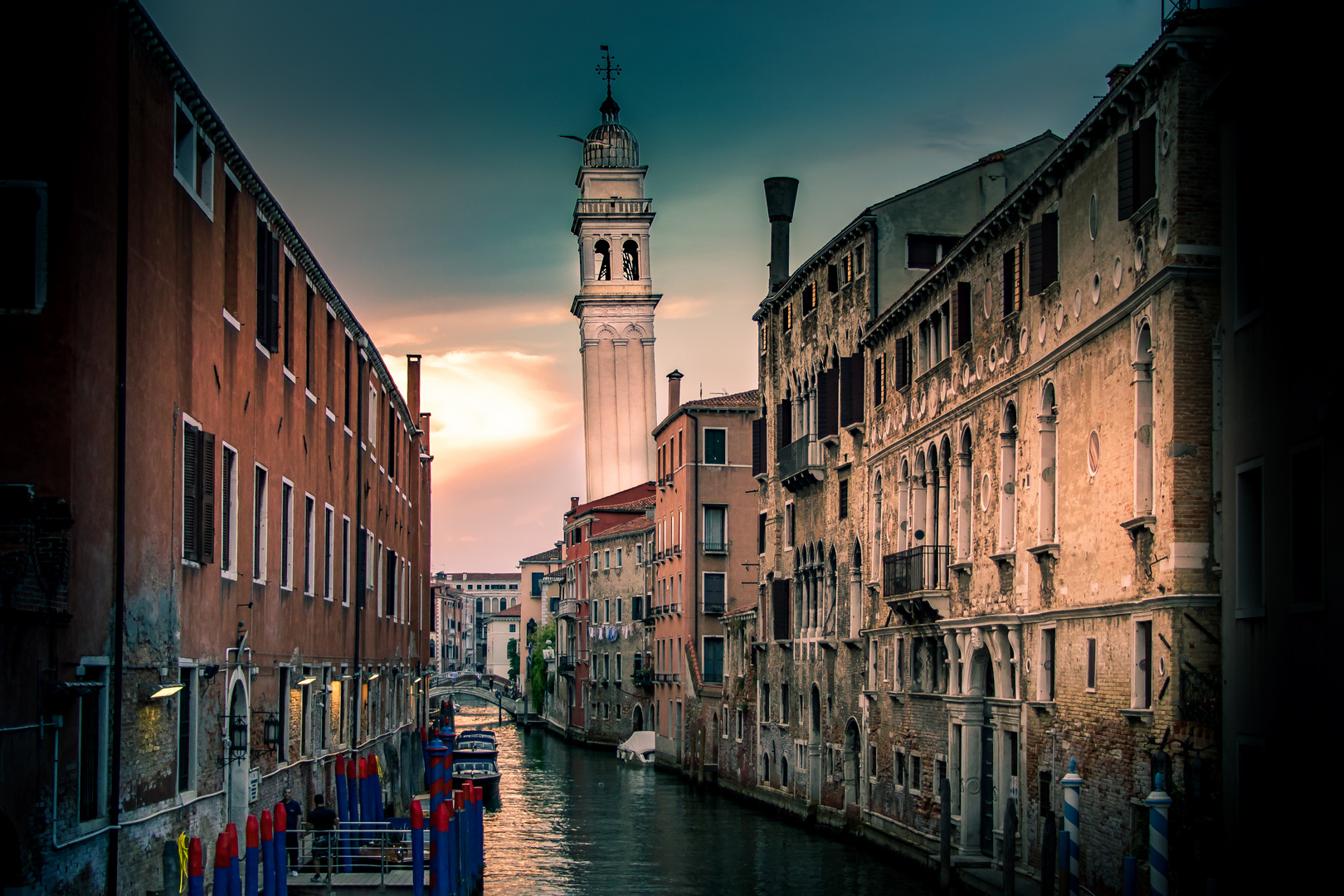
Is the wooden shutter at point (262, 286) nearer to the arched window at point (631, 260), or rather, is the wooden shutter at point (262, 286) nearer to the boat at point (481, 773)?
the boat at point (481, 773)

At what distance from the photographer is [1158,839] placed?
14.7 m

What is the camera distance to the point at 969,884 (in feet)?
71.2

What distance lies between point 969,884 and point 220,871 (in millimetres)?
11834

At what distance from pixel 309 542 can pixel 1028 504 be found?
33.5 feet

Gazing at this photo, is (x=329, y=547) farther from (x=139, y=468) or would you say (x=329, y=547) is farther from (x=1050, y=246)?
(x=1050, y=246)

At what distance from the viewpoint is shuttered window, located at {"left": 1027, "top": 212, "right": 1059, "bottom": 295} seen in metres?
19.6

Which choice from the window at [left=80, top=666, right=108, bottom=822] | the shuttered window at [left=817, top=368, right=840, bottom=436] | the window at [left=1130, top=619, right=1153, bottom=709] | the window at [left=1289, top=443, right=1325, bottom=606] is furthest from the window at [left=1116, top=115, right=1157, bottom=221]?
the shuttered window at [left=817, top=368, right=840, bottom=436]

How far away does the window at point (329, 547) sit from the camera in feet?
78.2

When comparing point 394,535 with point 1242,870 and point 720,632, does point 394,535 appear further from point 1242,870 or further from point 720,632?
point 1242,870

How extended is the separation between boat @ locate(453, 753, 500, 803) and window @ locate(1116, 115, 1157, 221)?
25480 mm

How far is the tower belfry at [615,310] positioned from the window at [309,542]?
203 ft

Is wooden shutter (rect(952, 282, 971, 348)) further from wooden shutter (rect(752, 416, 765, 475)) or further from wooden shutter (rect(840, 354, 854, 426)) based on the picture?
wooden shutter (rect(752, 416, 765, 475))

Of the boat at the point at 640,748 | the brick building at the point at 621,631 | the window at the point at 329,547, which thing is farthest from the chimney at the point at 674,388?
the window at the point at 329,547

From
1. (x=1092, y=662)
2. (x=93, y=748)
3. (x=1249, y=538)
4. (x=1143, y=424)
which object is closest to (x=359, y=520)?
(x=1092, y=662)
